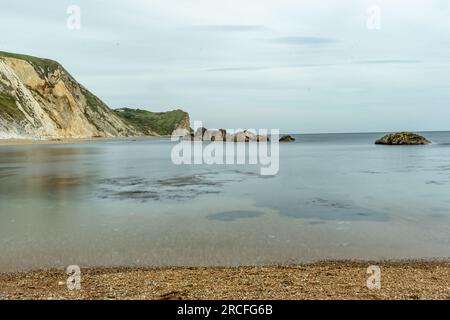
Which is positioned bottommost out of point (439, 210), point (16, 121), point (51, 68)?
point (439, 210)

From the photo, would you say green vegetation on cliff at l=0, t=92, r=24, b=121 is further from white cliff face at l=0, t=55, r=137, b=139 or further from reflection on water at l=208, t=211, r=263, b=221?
reflection on water at l=208, t=211, r=263, b=221

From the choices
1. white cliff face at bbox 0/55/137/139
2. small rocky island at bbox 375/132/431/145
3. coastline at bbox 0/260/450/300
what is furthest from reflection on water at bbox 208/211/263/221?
white cliff face at bbox 0/55/137/139

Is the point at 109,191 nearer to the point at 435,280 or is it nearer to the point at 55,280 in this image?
the point at 55,280

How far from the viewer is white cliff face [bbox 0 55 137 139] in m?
117

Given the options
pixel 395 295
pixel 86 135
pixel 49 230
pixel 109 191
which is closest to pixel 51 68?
pixel 86 135

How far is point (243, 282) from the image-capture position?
9.73 m

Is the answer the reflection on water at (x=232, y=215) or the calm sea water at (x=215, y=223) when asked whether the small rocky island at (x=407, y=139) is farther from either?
the reflection on water at (x=232, y=215)

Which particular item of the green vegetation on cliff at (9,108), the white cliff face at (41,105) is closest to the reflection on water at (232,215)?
the white cliff face at (41,105)

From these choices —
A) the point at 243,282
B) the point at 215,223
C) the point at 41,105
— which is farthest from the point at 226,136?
the point at 243,282

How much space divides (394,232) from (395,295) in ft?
23.4

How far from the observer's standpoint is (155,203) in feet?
71.5

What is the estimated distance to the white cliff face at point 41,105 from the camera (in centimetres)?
11719

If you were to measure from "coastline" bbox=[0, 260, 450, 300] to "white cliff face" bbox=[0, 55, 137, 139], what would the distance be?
110 m

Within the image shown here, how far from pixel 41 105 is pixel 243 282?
149 m
